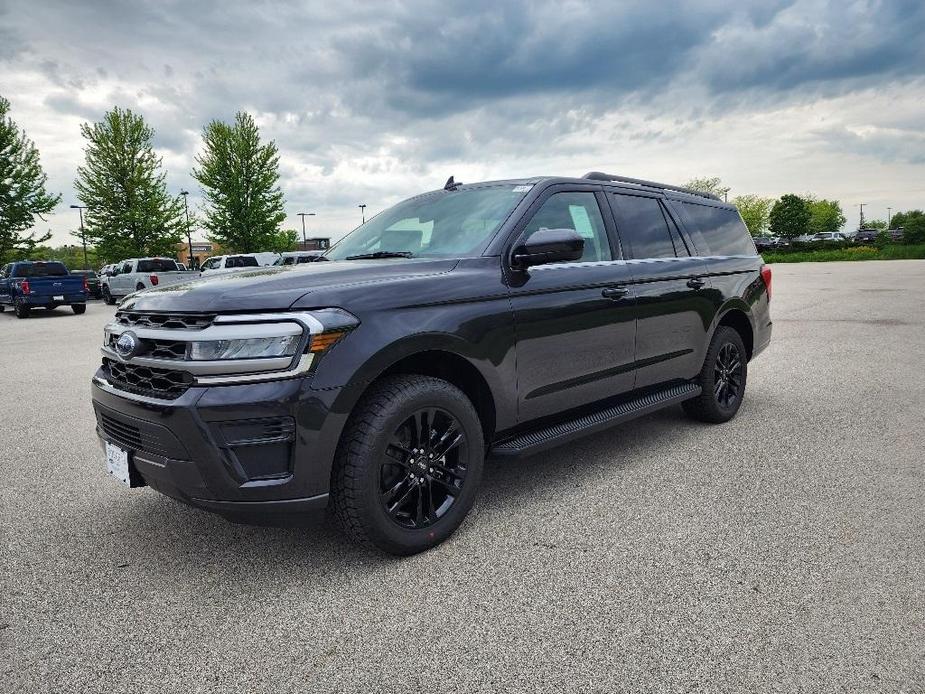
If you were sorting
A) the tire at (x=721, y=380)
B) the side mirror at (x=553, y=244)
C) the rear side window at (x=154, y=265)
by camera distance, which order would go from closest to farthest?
the side mirror at (x=553, y=244), the tire at (x=721, y=380), the rear side window at (x=154, y=265)

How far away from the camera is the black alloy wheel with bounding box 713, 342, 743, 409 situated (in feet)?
16.7

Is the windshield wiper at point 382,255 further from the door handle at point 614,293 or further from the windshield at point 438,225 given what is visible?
the door handle at point 614,293

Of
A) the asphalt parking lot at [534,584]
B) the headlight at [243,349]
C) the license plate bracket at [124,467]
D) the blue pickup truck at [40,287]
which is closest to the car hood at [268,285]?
the headlight at [243,349]

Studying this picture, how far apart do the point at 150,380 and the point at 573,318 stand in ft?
7.08

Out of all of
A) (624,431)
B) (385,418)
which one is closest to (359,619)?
(385,418)

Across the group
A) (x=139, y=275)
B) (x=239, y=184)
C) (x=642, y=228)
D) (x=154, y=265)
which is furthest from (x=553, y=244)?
(x=239, y=184)

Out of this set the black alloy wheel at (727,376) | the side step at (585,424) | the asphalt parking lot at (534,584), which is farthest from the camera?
the black alloy wheel at (727,376)

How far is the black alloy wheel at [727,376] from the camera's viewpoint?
5090mm

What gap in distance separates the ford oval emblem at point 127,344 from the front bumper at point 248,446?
0.22 metres

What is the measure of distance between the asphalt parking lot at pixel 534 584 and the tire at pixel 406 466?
16 cm

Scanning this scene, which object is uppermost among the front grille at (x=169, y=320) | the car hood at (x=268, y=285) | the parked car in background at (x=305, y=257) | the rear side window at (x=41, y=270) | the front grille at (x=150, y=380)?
the rear side window at (x=41, y=270)

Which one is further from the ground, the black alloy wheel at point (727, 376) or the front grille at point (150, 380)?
the front grille at point (150, 380)

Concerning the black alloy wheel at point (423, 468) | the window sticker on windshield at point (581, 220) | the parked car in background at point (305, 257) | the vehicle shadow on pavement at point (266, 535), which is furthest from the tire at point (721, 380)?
the parked car in background at point (305, 257)

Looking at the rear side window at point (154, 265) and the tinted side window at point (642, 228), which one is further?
the rear side window at point (154, 265)
